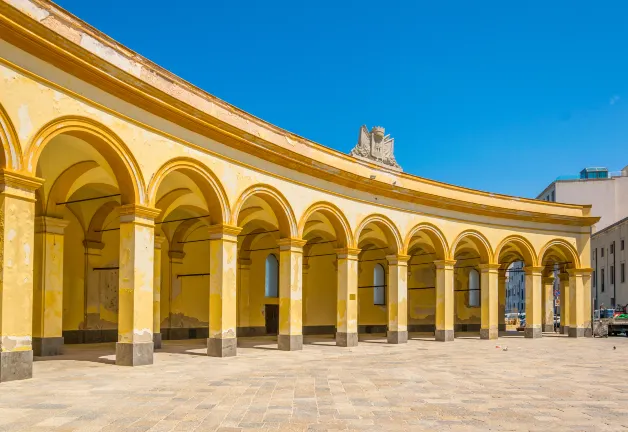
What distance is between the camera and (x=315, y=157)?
2169cm

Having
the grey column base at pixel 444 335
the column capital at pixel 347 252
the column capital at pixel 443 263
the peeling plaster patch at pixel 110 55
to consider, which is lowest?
the grey column base at pixel 444 335

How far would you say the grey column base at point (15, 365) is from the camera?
10984mm

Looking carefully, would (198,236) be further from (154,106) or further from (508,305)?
(508,305)

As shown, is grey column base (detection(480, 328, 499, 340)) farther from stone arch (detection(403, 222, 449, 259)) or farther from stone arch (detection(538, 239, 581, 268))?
stone arch (detection(538, 239, 581, 268))

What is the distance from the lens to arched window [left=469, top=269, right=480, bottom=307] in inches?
1517

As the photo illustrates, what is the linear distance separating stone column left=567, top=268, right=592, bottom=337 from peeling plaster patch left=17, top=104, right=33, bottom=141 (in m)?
28.1

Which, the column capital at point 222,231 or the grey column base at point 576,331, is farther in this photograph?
the grey column base at point 576,331

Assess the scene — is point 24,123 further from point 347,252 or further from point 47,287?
point 347,252

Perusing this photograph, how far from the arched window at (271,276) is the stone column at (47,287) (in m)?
14.2

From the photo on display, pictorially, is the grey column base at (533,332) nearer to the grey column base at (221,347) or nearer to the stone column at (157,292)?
the grey column base at (221,347)

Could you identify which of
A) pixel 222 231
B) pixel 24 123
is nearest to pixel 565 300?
pixel 222 231

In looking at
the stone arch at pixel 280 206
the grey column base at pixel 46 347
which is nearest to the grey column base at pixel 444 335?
the stone arch at pixel 280 206

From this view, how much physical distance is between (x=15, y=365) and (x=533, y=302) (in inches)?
1002

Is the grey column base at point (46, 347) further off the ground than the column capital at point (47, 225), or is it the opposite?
the column capital at point (47, 225)
